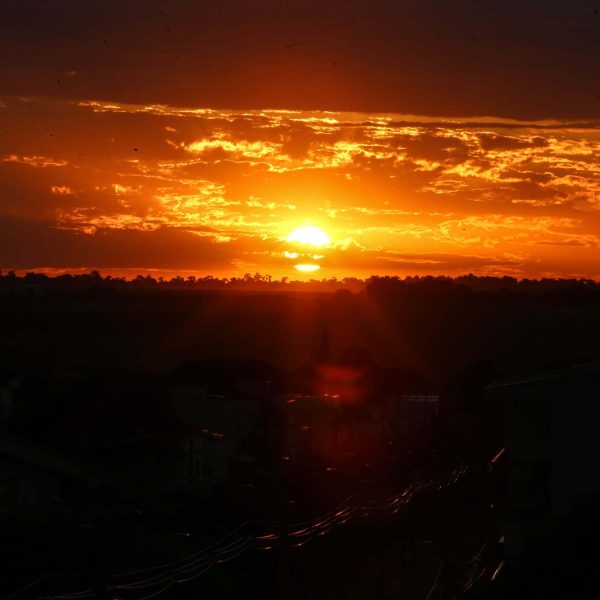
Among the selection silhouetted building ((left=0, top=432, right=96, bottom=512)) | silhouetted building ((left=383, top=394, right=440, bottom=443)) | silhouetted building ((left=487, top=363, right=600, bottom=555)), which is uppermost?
silhouetted building ((left=487, top=363, right=600, bottom=555))

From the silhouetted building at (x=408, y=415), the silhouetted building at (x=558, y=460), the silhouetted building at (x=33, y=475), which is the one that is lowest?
the silhouetted building at (x=408, y=415)

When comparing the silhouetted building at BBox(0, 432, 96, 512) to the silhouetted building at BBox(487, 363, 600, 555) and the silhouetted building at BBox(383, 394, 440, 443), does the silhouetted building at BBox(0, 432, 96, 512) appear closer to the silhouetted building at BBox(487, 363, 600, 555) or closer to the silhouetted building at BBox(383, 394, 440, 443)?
the silhouetted building at BBox(487, 363, 600, 555)

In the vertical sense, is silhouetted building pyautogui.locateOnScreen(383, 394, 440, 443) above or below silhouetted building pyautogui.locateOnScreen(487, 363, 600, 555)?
below

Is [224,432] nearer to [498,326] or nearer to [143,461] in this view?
[143,461]

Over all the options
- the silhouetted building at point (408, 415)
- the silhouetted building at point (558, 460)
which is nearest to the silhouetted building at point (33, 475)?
the silhouetted building at point (558, 460)

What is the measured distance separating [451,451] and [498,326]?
72428mm

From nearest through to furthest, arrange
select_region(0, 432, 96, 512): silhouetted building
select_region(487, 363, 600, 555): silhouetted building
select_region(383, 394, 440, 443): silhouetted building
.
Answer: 1. select_region(487, 363, 600, 555): silhouetted building
2. select_region(0, 432, 96, 512): silhouetted building
3. select_region(383, 394, 440, 443): silhouetted building

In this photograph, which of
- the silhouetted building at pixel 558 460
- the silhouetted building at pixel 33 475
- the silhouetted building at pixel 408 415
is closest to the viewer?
the silhouetted building at pixel 558 460

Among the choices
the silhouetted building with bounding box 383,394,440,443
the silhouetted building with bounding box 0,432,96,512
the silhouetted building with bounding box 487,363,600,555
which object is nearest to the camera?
the silhouetted building with bounding box 487,363,600,555

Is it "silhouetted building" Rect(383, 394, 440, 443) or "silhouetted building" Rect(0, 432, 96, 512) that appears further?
"silhouetted building" Rect(383, 394, 440, 443)

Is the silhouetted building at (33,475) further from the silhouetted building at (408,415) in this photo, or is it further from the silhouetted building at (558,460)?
the silhouetted building at (408,415)

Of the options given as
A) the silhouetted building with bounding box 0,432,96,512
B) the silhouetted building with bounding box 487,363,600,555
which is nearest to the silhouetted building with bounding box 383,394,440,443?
the silhouetted building with bounding box 0,432,96,512

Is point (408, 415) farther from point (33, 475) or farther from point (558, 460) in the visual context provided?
point (558, 460)

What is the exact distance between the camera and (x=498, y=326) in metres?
114
